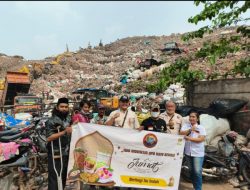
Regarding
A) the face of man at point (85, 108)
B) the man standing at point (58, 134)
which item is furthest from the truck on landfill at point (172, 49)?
the man standing at point (58, 134)

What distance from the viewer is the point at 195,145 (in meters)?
5.54

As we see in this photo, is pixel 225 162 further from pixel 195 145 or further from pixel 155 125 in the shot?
pixel 155 125

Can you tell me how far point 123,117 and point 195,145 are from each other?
1248 mm

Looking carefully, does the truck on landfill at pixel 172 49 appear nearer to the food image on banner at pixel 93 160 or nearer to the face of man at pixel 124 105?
the face of man at pixel 124 105

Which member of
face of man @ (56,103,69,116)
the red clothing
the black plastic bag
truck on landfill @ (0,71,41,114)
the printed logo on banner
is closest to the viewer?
face of man @ (56,103,69,116)

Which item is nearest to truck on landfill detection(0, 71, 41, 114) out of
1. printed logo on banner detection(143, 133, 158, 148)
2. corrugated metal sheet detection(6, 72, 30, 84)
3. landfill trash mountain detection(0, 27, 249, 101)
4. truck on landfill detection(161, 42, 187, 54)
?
corrugated metal sheet detection(6, 72, 30, 84)

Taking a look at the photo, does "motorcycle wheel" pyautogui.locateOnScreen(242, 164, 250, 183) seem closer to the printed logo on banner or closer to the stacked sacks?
the stacked sacks

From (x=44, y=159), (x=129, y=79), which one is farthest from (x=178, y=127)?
(x=129, y=79)

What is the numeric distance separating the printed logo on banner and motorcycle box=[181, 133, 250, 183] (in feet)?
4.51

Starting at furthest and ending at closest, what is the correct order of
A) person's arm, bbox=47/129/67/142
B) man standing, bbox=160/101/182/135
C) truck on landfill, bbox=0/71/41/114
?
1. truck on landfill, bbox=0/71/41/114
2. man standing, bbox=160/101/182/135
3. person's arm, bbox=47/129/67/142

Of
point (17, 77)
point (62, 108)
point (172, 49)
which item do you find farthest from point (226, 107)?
point (172, 49)

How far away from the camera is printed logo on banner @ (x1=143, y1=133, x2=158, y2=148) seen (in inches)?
214

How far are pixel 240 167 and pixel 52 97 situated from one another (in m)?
16.2

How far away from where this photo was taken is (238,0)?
5355 mm
